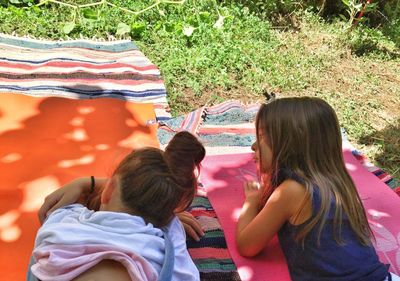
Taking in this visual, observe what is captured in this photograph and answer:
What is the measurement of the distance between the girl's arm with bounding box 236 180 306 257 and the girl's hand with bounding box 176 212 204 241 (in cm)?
18

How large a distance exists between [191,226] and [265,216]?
0.39m

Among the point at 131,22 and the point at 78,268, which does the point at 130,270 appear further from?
the point at 131,22

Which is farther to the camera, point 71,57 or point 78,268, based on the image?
point 71,57

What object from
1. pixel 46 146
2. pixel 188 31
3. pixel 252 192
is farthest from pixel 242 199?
pixel 188 31

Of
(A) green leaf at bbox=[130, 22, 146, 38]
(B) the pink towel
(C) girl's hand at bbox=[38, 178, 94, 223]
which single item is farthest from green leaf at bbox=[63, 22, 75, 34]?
(B) the pink towel

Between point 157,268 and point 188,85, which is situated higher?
point 157,268

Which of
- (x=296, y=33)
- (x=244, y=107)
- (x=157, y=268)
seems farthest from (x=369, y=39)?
(x=157, y=268)

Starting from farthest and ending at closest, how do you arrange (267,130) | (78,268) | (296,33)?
(296,33), (267,130), (78,268)

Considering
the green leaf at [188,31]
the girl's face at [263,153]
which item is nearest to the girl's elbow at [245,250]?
the girl's face at [263,153]

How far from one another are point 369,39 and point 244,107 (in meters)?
2.20

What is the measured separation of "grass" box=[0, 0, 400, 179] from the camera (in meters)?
3.84

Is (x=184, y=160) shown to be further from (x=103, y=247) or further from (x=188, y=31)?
(x=188, y=31)

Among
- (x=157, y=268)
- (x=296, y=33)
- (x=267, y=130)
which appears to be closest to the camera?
(x=157, y=268)

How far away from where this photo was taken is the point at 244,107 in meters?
3.59
